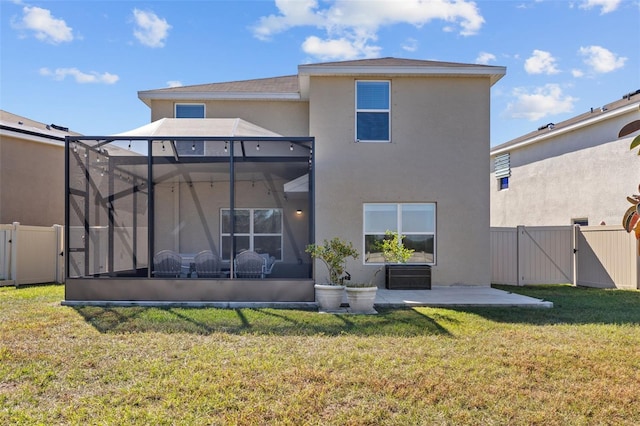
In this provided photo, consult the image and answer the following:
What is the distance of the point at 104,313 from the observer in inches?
335

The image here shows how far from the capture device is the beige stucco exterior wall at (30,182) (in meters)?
15.3

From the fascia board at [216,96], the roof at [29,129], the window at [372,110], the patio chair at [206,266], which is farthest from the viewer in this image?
the roof at [29,129]

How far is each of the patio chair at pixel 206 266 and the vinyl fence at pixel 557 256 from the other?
28.1 feet

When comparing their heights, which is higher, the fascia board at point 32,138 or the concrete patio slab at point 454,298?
the fascia board at point 32,138

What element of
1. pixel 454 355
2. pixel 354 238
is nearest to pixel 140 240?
pixel 354 238

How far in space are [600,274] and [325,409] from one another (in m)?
12.6

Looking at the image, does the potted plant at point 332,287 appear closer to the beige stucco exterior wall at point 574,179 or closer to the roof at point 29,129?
the beige stucco exterior wall at point 574,179

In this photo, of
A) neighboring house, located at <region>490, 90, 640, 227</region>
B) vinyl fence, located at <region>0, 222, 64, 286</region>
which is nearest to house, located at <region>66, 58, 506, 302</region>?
vinyl fence, located at <region>0, 222, 64, 286</region>

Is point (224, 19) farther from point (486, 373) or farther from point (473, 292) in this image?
point (486, 373)

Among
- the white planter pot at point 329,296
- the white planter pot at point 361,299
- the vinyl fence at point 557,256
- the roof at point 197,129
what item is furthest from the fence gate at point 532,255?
the roof at point 197,129

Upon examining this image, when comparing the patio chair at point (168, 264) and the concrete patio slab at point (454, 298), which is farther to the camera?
the patio chair at point (168, 264)

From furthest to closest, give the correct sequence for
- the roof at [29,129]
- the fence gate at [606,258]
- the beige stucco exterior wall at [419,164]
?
the roof at [29,129] < the fence gate at [606,258] < the beige stucco exterior wall at [419,164]

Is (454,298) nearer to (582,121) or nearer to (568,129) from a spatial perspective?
(582,121)

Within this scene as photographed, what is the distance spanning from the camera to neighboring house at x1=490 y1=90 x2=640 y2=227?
1495cm
